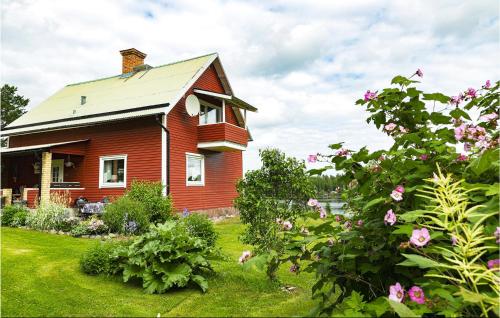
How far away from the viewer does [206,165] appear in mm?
17672

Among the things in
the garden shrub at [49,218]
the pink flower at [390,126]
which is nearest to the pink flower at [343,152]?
the pink flower at [390,126]

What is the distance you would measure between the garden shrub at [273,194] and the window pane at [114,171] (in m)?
10.7

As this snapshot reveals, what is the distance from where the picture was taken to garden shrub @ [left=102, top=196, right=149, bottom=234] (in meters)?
10.1

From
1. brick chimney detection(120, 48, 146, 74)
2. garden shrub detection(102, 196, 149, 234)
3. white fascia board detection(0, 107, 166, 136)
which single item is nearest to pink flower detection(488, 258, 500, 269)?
garden shrub detection(102, 196, 149, 234)

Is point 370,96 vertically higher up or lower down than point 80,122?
lower down

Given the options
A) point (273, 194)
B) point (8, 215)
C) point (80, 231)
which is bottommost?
point (80, 231)

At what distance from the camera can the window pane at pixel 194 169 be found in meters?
16.6

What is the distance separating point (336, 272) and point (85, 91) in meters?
20.8

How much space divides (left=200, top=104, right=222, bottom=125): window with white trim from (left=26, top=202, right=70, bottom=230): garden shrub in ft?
25.6

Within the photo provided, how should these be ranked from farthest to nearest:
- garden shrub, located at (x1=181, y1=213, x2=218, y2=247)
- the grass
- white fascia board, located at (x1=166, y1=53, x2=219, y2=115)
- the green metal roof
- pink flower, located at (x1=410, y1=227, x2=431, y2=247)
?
the green metal roof < white fascia board, located at (x1=166, y1=53, x2=219, y2=115) < garden shrub, located at (x1=181, y1=213, x2=218, y2=247) < the grass < pink flower, located at (x1=410, y1=227, x2=431, y2=247)

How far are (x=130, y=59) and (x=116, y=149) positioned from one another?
7598mm

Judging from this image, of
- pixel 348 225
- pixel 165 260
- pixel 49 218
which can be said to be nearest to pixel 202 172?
pixel 49 218

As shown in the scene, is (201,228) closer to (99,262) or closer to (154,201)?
(99,262)

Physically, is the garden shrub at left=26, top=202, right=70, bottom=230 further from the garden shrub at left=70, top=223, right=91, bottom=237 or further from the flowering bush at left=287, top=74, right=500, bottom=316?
the flowering bush at left=287, top=74, right=500, bottom=316
